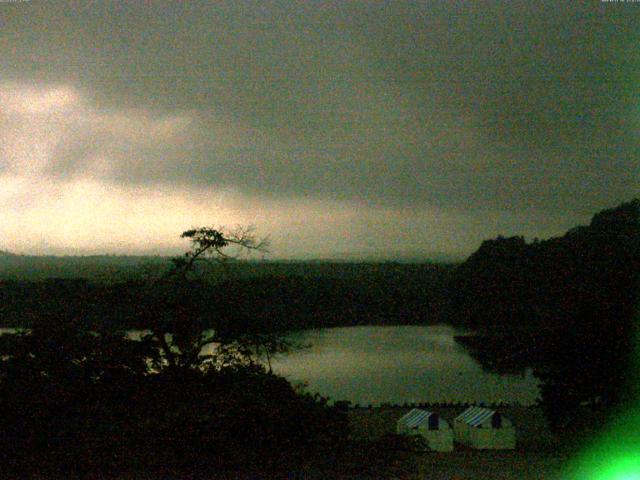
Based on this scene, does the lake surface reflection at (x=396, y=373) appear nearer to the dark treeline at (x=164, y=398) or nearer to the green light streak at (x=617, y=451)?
the dark treeline at (x=164, y=398)

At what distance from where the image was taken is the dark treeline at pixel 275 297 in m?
8.89

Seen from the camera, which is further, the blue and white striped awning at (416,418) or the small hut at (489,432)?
the blue and white striped awning at (416,418)

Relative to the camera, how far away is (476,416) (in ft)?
40.3

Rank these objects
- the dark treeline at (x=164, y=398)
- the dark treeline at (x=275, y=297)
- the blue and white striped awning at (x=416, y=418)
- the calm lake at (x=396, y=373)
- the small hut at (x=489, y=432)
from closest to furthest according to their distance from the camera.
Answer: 1. the dark treeline at (x=164, y=398)
2. the dark treeline at (x=275, y=297)
3. the small hut at (x=489, y=432)
4. the blue and white striped awning at (x=416, y=418)
5. the calm lake at (x=396, y=373)

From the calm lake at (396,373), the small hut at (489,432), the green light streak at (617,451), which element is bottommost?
the calm lake at (396,373)

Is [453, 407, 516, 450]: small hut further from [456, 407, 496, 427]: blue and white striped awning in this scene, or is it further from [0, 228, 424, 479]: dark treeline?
[0, 228, 424, 479]: dark treeline

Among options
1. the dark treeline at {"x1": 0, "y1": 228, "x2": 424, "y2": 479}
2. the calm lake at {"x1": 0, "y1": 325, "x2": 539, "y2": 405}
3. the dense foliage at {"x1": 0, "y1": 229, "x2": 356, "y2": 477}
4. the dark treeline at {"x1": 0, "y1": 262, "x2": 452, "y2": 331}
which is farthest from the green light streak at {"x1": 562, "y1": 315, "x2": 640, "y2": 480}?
the calm lake at {"x1": 0, "y1": 325, "x2": 539, "y2": 405}

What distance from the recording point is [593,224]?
4066 cm

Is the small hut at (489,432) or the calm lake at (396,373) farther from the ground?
the small hut at (489,432)

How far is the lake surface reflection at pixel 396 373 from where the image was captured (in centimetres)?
2116

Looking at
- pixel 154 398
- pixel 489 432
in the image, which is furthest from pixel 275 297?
pixel 154 398

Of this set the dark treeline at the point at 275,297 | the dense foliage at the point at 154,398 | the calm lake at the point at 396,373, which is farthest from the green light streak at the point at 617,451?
the calm lake at the point at 396,373

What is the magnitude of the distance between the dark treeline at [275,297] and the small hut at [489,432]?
3888 millimetres

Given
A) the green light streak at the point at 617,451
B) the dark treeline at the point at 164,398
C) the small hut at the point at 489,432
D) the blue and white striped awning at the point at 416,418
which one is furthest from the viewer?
the blue and white striped awning at the point at 416,418
